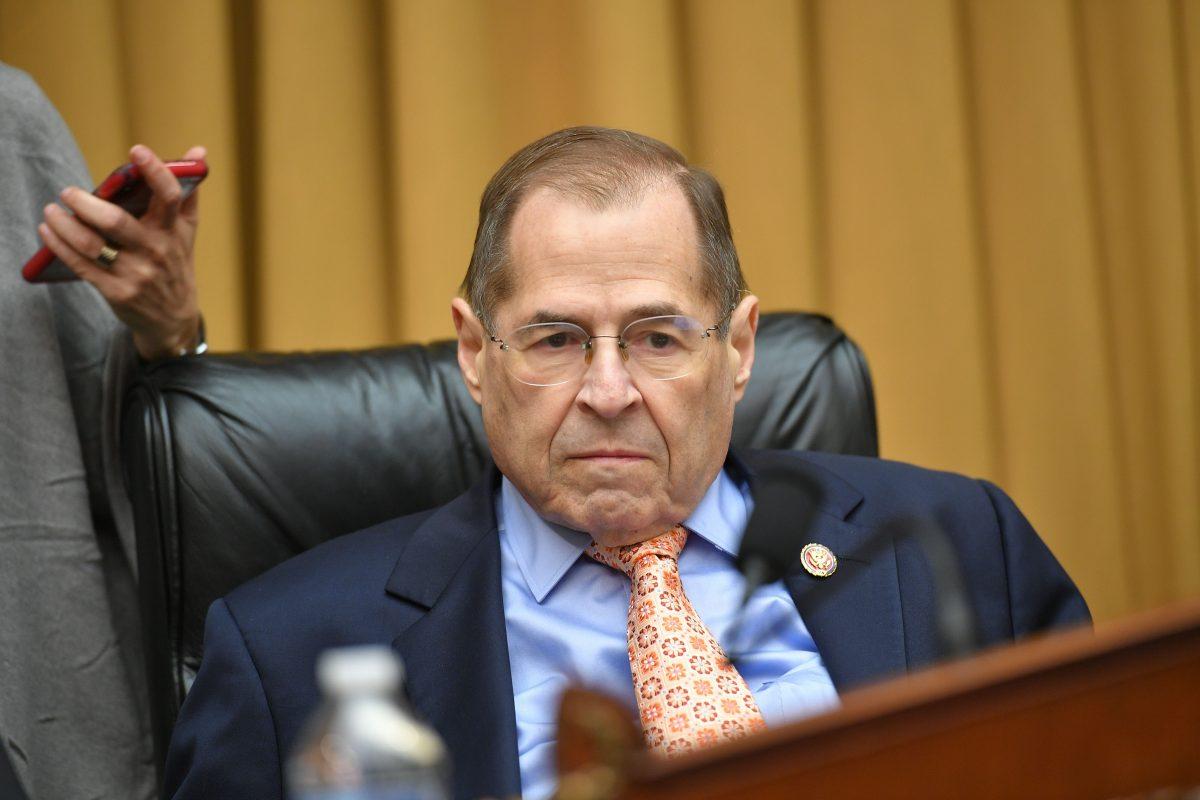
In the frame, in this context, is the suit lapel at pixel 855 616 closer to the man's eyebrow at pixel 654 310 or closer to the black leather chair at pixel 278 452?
the man's eyebrow at pixel 654 310

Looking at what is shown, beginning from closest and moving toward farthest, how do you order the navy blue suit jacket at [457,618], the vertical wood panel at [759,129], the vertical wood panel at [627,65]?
the navy blue suit jacket at [457,618] → the vertical wood panel at [627,65] → the vertical wood panel at [759,129]

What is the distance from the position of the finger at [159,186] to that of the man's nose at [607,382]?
61cm

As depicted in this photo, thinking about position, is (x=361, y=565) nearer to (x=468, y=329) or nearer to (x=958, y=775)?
(x=468, y=329)

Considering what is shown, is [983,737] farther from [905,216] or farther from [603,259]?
[905,216]

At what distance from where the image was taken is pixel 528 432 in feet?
5.06

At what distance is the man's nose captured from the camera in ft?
4.88

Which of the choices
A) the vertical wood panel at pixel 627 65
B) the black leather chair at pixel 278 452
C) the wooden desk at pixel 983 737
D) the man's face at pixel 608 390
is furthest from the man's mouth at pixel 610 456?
the vertical wood panel at pixel 627 65

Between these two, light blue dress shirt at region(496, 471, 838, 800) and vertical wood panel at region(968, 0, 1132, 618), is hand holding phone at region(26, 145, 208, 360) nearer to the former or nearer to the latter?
light blue dress shirt at region(496, 471, 838, 800)

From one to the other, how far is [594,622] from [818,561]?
0.28m

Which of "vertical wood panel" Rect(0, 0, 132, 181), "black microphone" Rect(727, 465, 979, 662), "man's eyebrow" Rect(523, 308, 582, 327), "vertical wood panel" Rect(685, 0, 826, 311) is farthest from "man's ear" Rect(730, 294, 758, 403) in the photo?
"vertical wood panel" Rect(0, 0, 132, 181)

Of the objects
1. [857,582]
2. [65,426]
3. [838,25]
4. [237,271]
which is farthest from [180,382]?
[838,25]

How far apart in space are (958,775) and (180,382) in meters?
1.27

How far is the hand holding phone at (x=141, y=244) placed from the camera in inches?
65.5

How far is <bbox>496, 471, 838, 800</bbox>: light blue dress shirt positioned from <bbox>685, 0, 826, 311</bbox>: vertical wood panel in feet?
3.80
